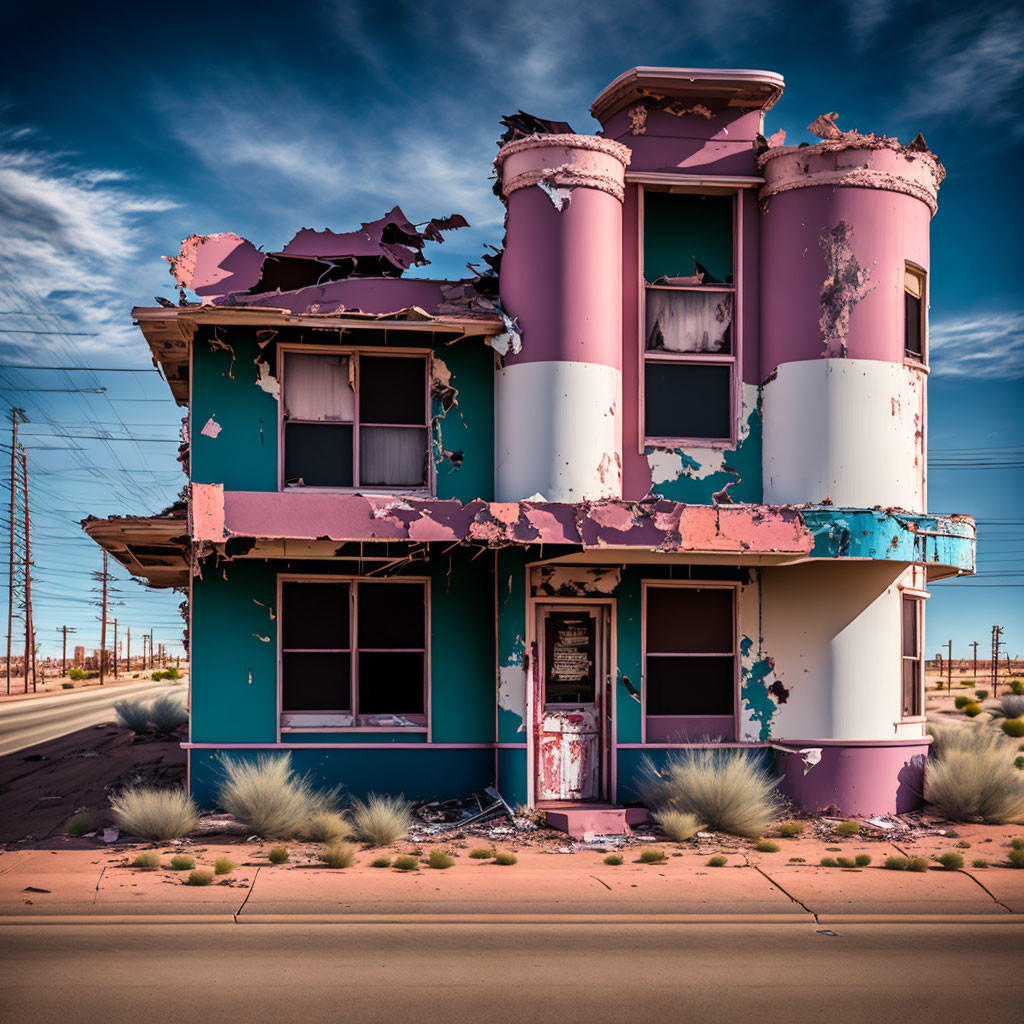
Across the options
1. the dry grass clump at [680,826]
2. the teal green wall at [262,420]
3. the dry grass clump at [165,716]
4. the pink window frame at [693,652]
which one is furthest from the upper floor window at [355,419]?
the dry grass clump at [165,716]

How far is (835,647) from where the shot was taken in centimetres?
1379

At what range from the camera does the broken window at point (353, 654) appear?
13.6 m

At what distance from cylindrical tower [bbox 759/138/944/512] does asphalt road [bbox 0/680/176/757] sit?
1708 centimetres

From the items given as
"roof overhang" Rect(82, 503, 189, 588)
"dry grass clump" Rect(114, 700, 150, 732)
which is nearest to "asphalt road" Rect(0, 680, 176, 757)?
"dry grass clump" Rect(114, 700, 150, 732)

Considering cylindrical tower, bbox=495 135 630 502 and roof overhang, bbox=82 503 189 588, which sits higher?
cylindrical tower, bbox=495 135 630 502

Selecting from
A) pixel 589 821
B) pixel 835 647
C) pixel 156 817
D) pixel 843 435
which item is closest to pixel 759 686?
pixel 835 647

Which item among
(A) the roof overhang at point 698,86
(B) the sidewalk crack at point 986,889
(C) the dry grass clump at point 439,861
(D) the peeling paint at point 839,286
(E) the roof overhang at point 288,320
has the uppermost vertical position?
(A) the roof overhang at point 698,86

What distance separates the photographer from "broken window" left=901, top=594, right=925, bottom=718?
14.5 m

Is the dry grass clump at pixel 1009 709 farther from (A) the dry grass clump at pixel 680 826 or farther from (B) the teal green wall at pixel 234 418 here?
(B) the teal green wall at pixel 234 418

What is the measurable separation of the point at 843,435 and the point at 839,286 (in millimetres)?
1812

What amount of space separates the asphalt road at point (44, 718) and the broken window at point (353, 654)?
11.7m

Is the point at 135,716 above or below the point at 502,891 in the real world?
below

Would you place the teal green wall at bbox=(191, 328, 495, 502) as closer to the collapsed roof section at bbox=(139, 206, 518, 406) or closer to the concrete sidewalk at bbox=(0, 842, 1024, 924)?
the collapsed roof section at bbox=(139, 206, 518, 406)

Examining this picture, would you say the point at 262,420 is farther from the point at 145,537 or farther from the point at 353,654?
the point at 353,654
